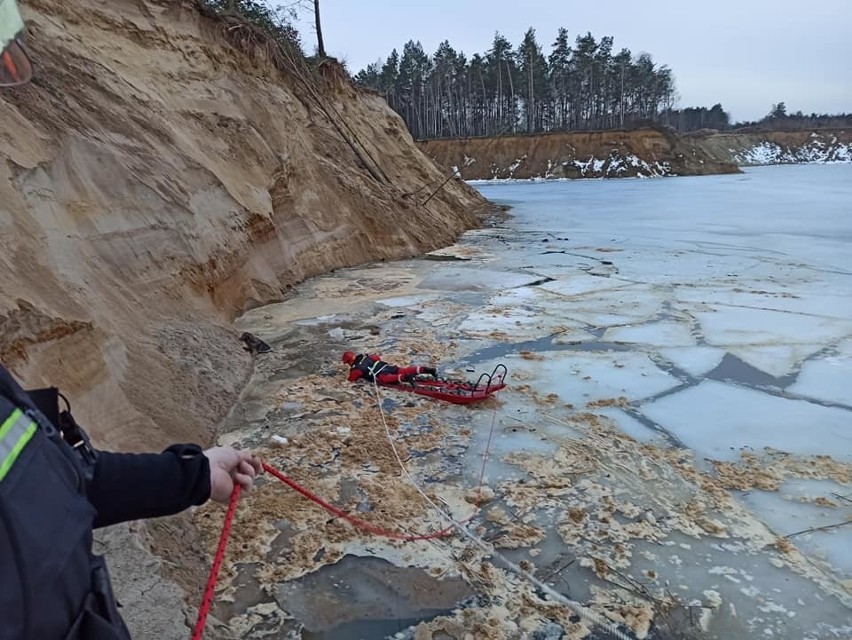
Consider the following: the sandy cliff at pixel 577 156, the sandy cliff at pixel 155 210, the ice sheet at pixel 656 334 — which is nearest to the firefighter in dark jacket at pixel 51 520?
the sandy cliff at pixel 155 210

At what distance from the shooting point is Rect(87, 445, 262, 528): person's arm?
4.10 ft

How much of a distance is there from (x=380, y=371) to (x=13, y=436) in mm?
4086

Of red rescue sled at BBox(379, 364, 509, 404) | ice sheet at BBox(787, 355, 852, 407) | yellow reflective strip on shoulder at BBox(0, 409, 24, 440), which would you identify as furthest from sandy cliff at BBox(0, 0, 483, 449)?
ice sheet at BBox(787, 355, 852, 407)

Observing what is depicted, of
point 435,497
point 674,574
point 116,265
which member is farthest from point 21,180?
point 674,574

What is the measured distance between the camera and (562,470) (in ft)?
11.9

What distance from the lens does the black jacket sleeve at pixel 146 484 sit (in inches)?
49.3

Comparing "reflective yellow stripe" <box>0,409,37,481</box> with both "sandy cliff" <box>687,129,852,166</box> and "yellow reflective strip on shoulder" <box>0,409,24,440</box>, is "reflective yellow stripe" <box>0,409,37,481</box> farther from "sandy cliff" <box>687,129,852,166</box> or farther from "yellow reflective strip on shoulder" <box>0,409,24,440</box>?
"sandy cliff" <box>687,129,852,166</box>

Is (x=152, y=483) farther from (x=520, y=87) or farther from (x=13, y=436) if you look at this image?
(x=520, y=87)

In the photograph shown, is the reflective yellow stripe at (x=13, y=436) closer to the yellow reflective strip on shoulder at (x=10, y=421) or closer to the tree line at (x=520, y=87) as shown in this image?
the yellow reflective strip on shoulder at (x=10, y=421)

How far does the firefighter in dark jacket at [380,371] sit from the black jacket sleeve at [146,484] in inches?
137

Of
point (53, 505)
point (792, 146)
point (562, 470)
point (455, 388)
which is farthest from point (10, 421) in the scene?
point (792, 146)

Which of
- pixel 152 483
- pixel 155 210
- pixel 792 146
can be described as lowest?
pixel 152 483

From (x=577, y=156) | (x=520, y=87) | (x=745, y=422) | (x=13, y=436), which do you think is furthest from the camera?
(x=520, y=87)

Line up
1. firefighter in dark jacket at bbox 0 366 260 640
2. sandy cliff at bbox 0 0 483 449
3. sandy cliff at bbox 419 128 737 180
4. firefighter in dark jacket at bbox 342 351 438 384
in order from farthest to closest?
sandy cliff at bbox 419 128 737 180 < firefighter in dark jacket at bbox 342 351 438 384 < sandy cliff at bbox 0 0 483 449 < firefighter in dark jacket at bbox 0 366 260 640
